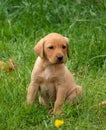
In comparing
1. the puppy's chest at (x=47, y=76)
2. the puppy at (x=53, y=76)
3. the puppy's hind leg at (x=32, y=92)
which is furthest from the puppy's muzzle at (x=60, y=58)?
the puppy's hind leg at (x=32, y=92)

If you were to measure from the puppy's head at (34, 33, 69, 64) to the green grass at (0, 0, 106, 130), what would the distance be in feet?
1.77

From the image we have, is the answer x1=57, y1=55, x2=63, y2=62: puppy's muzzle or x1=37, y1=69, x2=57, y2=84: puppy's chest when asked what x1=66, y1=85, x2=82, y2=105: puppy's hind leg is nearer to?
x1=37, y1=69, x2=57, y2=84: puppy's chest

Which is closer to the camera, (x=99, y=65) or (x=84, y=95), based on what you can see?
(x=84, y=95)

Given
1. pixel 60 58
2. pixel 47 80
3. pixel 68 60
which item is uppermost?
pixel 60 58

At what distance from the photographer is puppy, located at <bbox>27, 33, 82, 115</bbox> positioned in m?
5.27

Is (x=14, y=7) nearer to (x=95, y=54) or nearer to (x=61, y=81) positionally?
(x=95, y=54)

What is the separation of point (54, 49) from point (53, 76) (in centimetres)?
32

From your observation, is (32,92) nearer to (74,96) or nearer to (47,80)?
(47,80)

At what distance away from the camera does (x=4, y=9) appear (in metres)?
8.52

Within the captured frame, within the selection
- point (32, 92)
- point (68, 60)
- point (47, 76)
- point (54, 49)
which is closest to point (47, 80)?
point (47, 76)

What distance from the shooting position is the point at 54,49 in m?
5.26

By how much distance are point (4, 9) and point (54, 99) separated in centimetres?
330

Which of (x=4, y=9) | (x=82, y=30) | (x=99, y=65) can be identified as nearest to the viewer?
(x=99, y=65)

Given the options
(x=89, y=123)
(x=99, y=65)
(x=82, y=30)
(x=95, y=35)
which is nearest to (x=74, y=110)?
(x=89, y=123)
